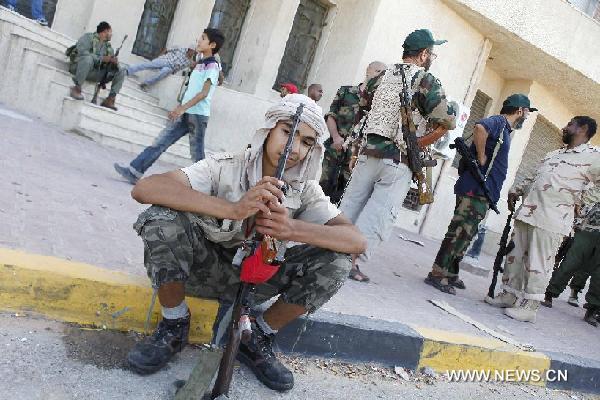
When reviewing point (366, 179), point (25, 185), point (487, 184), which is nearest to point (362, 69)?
point (487, 184)

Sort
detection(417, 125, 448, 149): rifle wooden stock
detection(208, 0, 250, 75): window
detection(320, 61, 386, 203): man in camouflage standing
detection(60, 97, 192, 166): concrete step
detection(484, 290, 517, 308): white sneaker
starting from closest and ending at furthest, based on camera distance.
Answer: detection(417, 125, 448, 149): rifle wooden stock < detection(320, 61, 386, 203): man in camouflage standing < detection(484, 290, 517, 308): white sneaker < detection(60, 97, 192, 166): concrete step < detection(208, 0, 250, 75): window

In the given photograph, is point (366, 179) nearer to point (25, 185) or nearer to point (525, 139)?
point (25, 185)

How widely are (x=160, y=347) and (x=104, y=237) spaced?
1132 millimetres

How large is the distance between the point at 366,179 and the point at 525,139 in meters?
9.12

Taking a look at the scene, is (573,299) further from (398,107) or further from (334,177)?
(398,107)

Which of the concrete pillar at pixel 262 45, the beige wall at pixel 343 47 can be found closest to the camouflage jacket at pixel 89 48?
the concrete pillar at pixel 262 45

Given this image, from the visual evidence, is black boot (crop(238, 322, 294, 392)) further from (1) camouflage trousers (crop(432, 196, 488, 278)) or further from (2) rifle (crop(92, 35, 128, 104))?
(2) rifle (crop(92, 35, 128, 104))

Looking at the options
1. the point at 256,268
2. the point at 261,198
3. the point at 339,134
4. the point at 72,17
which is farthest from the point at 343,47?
the point at 256,268

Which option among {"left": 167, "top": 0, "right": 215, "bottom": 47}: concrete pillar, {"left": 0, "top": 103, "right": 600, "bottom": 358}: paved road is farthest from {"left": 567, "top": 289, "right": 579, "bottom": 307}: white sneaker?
{"left": 167, "top": 0, "right": 215, "bottom": 47}: concrete pillar

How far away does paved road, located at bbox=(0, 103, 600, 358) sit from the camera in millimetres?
2590

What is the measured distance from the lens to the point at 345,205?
12.2 feet

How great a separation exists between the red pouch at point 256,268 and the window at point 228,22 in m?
8.34

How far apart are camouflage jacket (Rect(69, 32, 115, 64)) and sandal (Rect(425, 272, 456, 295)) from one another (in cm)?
555

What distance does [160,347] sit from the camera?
77.4 inches
